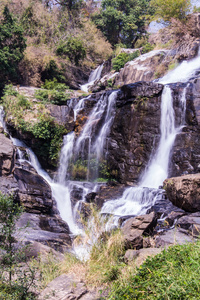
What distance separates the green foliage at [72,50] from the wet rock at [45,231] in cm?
1749

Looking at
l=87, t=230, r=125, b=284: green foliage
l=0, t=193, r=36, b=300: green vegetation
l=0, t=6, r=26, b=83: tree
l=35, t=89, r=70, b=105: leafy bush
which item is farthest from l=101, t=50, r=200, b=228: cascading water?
l=0, t=6, r=26, b=83: tree

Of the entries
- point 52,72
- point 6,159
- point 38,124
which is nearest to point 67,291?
point 6,159

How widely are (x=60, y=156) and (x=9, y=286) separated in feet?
36.5

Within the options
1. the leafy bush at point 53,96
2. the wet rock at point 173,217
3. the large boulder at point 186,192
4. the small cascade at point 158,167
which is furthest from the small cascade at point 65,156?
the wet rock at point 173,217

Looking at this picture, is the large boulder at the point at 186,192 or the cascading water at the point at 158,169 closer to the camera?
the large boulder at the point at 186,192

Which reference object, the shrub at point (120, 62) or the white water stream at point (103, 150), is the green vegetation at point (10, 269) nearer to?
the white water stream at point (103, 150)

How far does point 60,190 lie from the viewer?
12352 mm

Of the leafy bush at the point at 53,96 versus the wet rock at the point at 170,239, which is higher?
the leafy bush at the point at 53,96

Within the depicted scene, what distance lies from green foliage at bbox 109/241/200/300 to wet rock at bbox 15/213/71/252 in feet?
12.5

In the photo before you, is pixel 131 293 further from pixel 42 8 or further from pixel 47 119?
pixel 42 8

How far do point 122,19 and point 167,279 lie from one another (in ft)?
99.9

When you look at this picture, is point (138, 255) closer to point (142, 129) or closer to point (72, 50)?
point (142, 129)

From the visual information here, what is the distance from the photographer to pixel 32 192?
32.8 ft

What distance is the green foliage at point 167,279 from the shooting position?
9.46 ft
